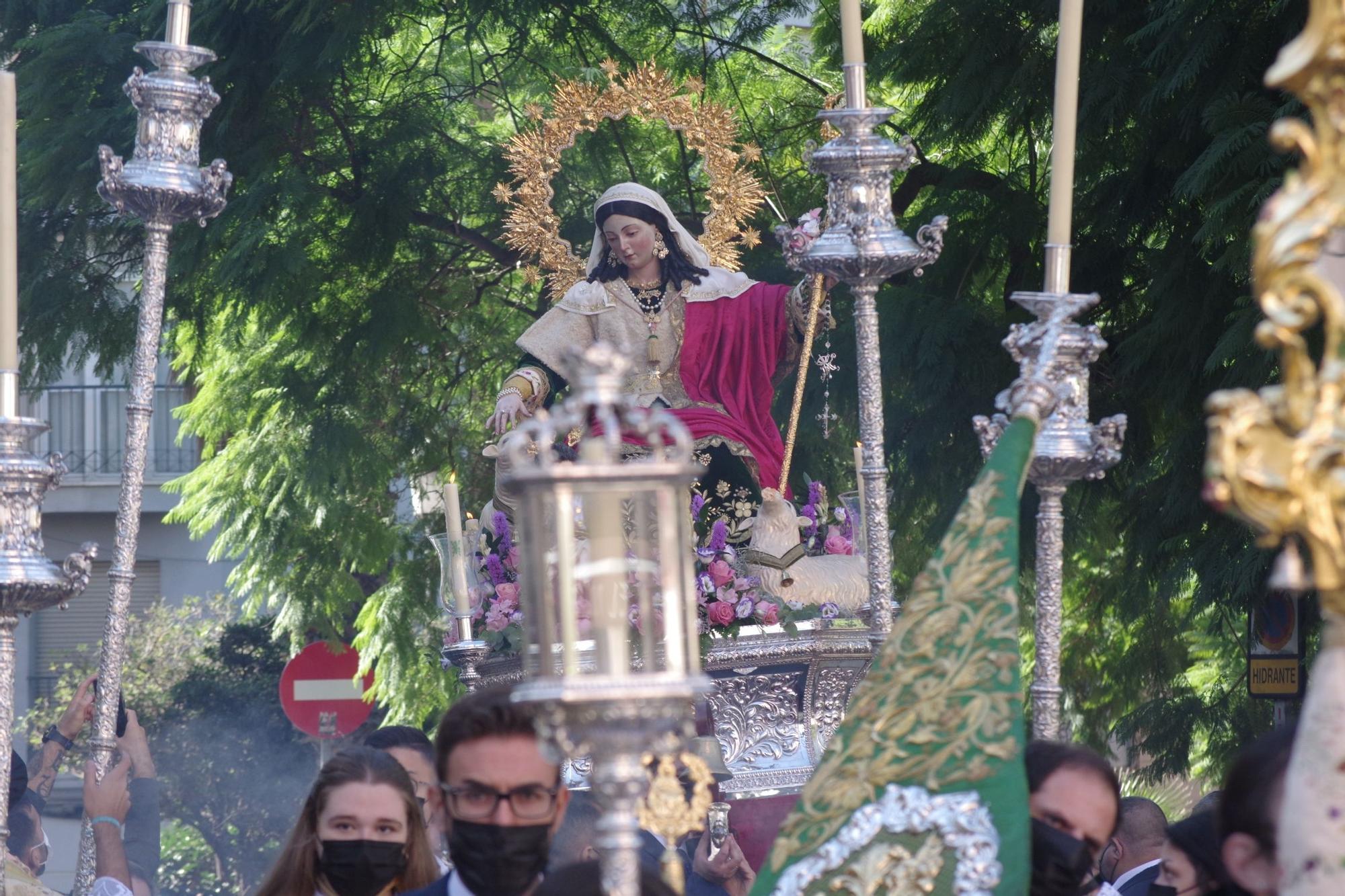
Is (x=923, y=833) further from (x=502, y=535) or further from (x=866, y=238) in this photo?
(x=502, y=535)

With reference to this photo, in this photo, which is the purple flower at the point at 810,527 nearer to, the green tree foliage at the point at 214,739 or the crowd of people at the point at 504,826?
the crowd of people at the point at 504,826

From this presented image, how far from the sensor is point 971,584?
7.81 feet

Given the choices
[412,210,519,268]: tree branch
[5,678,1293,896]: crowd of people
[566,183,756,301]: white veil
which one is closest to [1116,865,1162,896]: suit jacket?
[5,678,1293,896]: crowd of people

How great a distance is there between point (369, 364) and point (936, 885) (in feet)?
24.1

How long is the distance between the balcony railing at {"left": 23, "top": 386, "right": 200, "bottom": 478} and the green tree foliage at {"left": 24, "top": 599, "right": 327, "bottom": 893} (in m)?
4.24

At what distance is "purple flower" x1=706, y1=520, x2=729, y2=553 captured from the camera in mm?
5887

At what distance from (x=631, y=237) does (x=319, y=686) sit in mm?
5361

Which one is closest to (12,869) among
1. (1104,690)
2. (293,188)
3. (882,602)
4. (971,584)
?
(882,602)

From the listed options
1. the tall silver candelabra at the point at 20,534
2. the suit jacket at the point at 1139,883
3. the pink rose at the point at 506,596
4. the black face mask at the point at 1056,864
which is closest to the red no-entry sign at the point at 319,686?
the pink rose at the point at 506,596

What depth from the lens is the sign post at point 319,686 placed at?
36.1 feet

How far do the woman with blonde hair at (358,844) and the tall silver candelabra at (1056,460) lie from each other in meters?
1.10

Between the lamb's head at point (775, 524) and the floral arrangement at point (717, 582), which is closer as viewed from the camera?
the floral arrangement at point (717, 582)

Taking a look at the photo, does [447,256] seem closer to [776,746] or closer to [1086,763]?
[776,746]

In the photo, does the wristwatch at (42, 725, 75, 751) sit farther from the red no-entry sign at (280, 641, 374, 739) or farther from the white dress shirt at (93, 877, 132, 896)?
the red no-entry sign at (280, 641, 374, 739)
